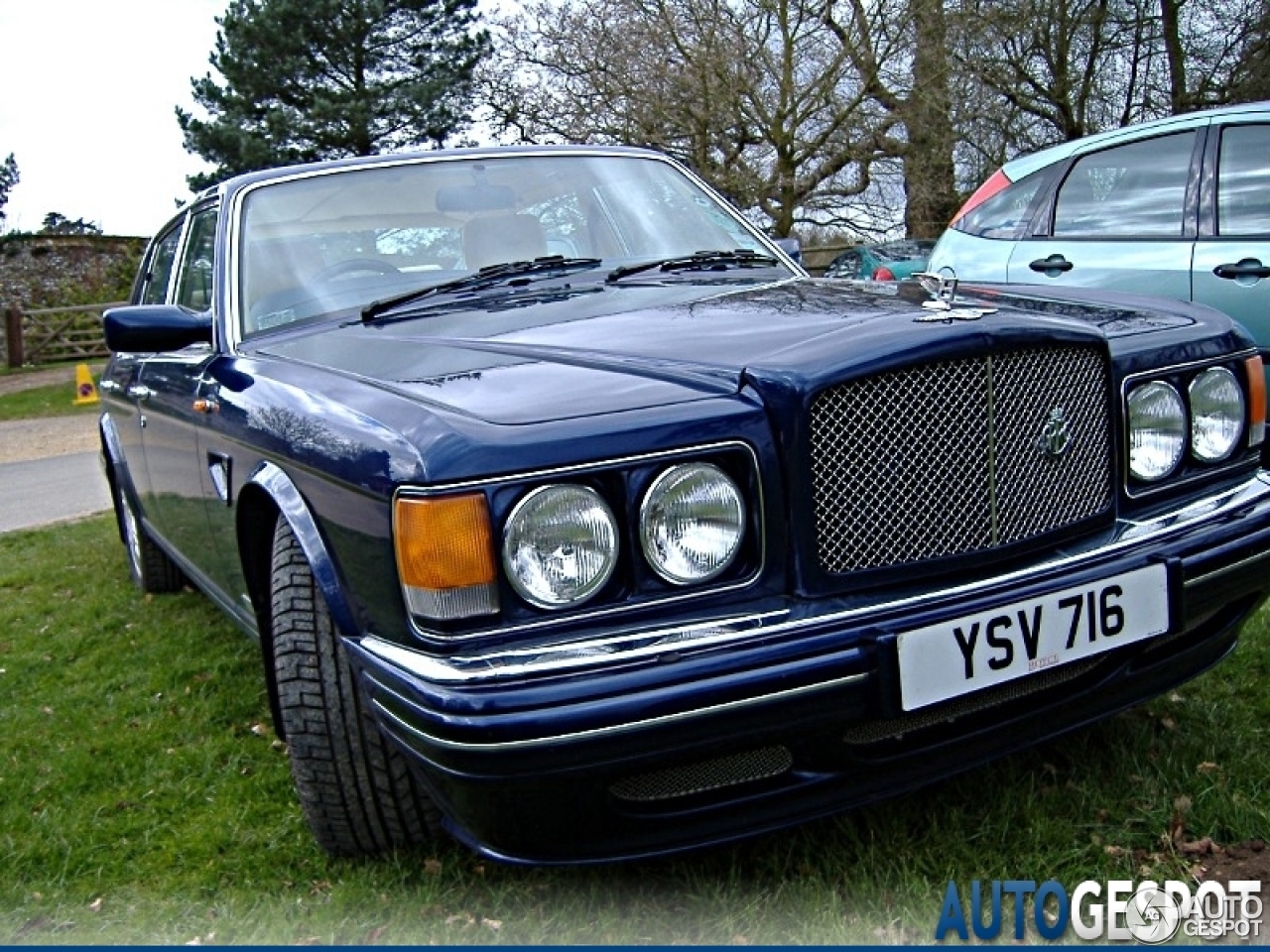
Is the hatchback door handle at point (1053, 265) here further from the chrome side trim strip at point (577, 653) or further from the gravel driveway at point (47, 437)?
the gravel driveway at point (47, 437)

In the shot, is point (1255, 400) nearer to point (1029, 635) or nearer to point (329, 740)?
point (1029, 635)

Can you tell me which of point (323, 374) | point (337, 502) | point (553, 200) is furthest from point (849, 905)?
point (553, 200)

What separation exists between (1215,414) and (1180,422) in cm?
15

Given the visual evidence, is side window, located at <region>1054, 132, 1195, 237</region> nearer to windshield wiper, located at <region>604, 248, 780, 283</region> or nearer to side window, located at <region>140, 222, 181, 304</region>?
windshield wiper, located at <region>604, 248, 780, 283</region>

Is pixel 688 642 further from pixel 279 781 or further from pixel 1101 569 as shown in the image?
pixel 279 781

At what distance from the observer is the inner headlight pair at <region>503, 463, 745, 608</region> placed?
1.92 meters

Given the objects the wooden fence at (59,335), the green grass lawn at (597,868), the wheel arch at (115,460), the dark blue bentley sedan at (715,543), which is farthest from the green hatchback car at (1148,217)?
the wooden fence at (59,335)

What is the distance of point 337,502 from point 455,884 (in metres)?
0.87

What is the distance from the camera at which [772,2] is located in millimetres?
18156

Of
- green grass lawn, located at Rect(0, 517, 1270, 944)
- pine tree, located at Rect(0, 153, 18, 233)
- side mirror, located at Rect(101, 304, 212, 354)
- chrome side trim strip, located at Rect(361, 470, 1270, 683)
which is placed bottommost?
green grass lawn, located at Rect(0, 517, 1270, 944)

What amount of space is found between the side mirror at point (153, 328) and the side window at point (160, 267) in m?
1.33

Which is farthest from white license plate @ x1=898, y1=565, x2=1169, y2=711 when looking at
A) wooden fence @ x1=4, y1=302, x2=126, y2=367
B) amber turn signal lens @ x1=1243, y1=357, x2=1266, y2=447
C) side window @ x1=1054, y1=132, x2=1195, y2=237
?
wooden fence @ x1=4, y1=302, x2=126, y2=367

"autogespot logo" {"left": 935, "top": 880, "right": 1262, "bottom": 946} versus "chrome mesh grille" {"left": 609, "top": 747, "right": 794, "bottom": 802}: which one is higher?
"chrome mesh grille" {"left": 609, "top": 747, "right": 794, "bottom": 802}

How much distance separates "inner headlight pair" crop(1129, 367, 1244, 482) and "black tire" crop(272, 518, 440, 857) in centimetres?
168
